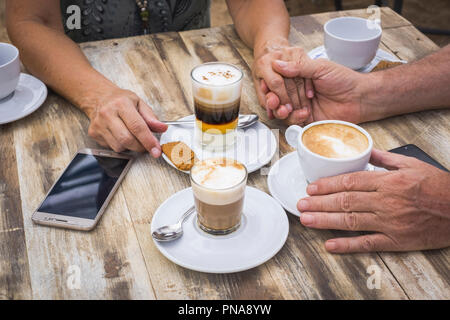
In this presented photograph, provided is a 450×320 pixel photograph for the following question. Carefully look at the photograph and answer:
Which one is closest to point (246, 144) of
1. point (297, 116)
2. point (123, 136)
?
point (297, 116)

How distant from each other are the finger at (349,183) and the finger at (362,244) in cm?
11

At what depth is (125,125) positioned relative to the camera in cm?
117

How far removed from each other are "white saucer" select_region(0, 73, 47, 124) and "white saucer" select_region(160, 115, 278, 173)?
420 mm

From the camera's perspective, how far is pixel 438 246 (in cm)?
91

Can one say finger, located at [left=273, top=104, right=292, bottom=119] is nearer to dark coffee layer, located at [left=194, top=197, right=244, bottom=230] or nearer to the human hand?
the human hand

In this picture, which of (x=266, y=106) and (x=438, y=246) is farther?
(x=266, y=106)

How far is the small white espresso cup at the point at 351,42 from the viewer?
4.53ft

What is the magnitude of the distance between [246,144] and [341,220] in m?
0.36

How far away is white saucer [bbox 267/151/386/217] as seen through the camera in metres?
1.01

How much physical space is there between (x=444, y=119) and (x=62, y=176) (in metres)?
1.08

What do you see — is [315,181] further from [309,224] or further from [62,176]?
[62,176]

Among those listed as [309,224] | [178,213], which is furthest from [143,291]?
[309,224]

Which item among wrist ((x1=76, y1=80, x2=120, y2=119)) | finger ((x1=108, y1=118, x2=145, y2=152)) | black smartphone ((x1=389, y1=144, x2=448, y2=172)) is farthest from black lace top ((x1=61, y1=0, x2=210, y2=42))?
black smartphone ((x1=389, y1=144, x2=448, y2=172))

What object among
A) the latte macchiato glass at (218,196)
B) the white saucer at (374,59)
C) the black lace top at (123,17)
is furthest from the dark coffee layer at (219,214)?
the black lace top at (123,17)
